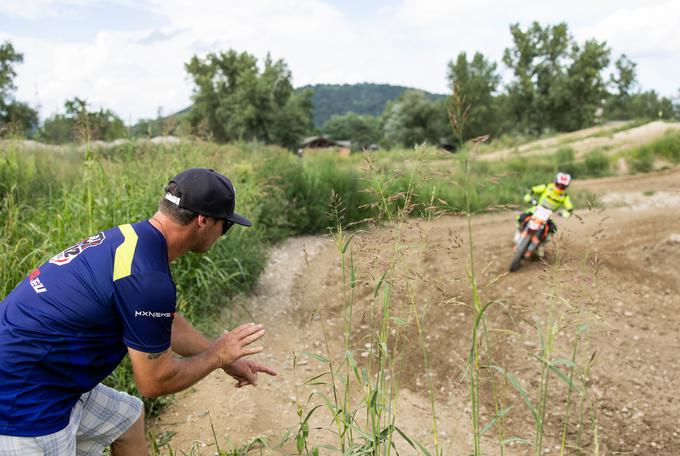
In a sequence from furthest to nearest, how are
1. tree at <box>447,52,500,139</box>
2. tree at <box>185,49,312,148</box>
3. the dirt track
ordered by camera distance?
tree at <box>447,52,500,139</box>
tree at <box>185,49,312,148</box>
the dirt track

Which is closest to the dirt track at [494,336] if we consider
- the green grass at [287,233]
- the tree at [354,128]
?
the green grass at [287,233]

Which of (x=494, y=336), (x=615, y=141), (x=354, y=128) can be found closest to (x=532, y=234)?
(x=494, y=336)

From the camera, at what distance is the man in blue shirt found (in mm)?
1934

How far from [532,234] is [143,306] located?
5.55m

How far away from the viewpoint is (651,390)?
169 inches

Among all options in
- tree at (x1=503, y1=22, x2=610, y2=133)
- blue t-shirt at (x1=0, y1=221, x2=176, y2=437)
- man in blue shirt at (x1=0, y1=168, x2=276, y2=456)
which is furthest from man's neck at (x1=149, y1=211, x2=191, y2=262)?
tree at (x1=503, y1=22, x2=610, y2=133)

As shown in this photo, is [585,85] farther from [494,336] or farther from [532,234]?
[494,336]

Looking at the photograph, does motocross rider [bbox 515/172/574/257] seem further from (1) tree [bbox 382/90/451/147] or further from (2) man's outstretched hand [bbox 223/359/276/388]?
(1) tree [bbox 382/90/451/147]

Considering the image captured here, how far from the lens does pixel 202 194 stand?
213 centimetres

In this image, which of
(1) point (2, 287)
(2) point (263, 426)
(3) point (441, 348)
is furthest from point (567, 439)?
(1) point (2, 287)

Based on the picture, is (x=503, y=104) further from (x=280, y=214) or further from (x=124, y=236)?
(x=124, y=236)

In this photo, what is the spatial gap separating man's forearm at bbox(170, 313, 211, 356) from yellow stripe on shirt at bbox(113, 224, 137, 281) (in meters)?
0.66

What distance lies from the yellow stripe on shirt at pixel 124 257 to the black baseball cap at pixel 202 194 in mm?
226

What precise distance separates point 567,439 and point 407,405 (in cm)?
112
